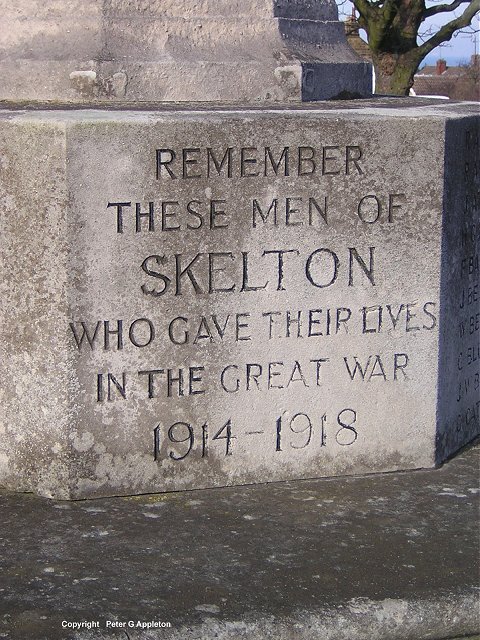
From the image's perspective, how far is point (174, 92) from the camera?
411 centimetres

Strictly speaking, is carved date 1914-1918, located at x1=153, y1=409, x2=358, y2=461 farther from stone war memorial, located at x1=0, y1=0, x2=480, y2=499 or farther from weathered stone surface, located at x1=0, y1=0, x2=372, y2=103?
weathered stone surface, located at x1=0, y1=0, x2=372, y2=103

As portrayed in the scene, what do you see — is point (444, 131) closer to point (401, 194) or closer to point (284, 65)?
point (401, 194)

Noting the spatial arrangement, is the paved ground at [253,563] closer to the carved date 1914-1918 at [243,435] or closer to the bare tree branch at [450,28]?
the carved date 1914-1918 at [243,435]

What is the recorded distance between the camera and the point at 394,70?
632 inches

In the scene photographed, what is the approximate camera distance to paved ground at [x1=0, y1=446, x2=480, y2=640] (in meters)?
2.97

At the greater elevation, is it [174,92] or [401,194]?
[174,92]

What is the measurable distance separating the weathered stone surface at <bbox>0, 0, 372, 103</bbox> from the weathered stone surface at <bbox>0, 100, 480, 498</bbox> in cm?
36

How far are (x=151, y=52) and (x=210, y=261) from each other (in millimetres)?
881

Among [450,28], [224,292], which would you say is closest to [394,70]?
[450,28]

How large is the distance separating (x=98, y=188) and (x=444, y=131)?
120 cm

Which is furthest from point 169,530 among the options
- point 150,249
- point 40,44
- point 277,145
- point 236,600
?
point 40,44

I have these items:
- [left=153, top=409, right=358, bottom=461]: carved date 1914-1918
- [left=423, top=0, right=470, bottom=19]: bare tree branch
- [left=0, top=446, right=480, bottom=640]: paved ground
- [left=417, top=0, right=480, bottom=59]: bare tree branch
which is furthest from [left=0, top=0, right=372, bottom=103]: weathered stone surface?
[left=423, top=0, right=470, bottom=19]: bare tree branch

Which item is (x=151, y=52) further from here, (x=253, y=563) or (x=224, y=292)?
(x=253, y=563)

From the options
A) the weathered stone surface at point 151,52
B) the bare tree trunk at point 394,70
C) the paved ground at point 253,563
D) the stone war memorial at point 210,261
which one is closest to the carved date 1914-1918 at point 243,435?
the stone war memorial at point 210,261
